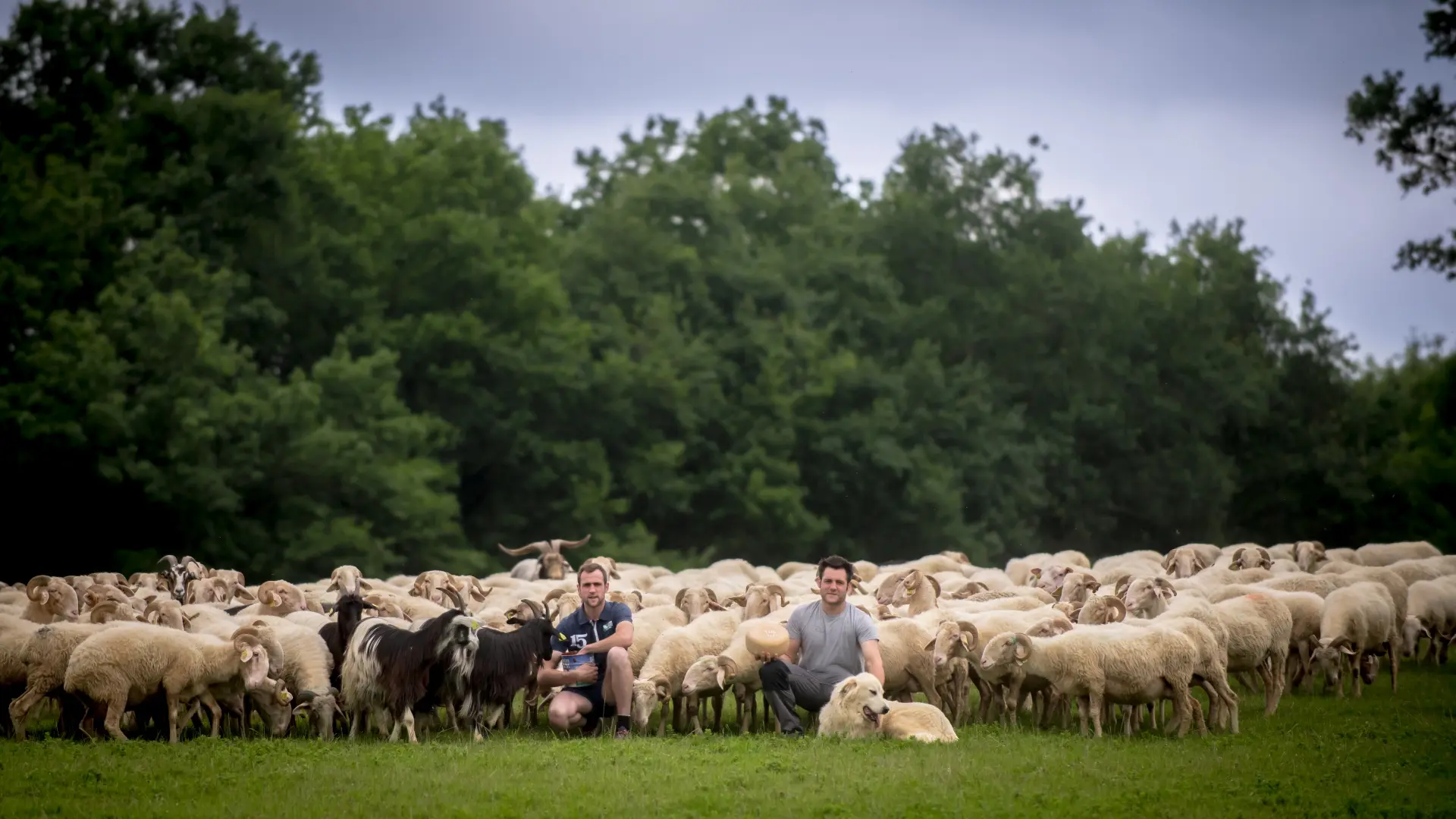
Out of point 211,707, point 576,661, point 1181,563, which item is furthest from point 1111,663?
point 1181,563

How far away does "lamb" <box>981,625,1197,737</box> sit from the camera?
14.4 meters

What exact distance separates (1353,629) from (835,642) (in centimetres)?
634

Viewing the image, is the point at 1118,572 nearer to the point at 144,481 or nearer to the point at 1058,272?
the point at 144,481

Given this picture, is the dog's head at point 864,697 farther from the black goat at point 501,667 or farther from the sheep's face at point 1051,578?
the sheep's face at point 1051,578

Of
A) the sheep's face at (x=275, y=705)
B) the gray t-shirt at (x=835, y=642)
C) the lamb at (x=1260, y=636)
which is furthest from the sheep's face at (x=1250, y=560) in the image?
the sheep's face at (x=275, y=705)

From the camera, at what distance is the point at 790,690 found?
48.0 ft

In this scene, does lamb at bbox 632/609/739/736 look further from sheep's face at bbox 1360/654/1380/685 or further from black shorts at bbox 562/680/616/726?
sheep's face at bbox 1360/654/1380/685

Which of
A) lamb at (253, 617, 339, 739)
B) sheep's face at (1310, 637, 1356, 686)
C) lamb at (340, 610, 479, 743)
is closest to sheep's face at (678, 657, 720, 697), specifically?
lamb at (340, 610, 479, 743)

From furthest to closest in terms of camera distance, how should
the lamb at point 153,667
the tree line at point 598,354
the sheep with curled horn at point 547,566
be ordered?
the tree line at point 598,354
the sheep with curled horn at point 547,566
the lamb at point 153,667

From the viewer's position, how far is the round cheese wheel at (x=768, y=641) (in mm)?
14578

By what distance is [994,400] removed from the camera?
200ft

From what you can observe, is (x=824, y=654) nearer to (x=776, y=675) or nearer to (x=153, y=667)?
(x=776, y=675)

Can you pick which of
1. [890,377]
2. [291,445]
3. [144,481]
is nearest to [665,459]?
[890,377]

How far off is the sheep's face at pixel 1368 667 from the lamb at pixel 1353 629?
21 cm
